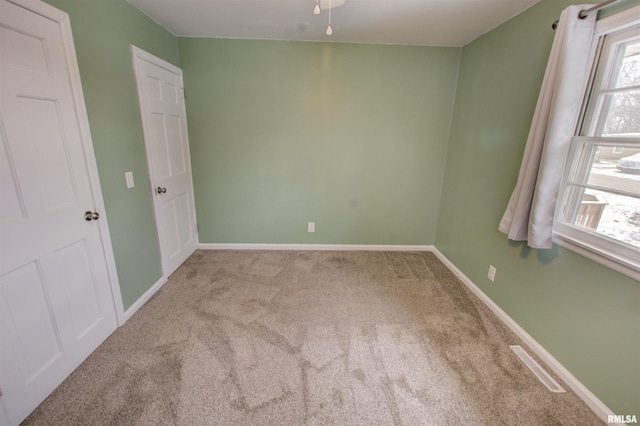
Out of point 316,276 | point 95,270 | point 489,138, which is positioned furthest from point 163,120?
point 489,138

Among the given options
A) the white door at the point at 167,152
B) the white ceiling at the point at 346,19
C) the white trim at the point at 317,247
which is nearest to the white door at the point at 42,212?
the white door at the point at 167,152

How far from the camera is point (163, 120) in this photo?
8.21 feet

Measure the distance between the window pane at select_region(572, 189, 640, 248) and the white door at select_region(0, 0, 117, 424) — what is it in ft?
10.2

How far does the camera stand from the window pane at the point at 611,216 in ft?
4.46

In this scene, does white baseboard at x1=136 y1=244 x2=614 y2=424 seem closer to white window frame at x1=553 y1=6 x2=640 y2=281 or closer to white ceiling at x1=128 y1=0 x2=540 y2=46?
white window frame at x1=553 y1=6 x2=640 y2=281

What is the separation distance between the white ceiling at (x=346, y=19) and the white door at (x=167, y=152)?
1.53ft

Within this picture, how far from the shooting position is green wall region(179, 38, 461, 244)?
2.84 m

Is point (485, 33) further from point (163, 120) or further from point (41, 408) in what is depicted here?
point (41, 408)

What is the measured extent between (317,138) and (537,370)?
9.00ft

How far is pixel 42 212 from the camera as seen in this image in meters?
1.41

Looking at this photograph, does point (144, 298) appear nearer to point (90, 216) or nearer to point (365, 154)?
point (90, 216)

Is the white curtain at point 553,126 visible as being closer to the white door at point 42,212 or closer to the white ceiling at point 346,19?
the white ceiling at point 346,19

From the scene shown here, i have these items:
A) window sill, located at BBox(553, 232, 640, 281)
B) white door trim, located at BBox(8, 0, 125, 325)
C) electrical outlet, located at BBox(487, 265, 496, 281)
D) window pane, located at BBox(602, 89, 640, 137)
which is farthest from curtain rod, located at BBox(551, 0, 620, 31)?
white door trim, located at BBox(8, 0, 125, 325)

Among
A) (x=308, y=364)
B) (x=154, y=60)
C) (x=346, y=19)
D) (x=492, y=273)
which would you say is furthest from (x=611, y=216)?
(x=154, y=60)
